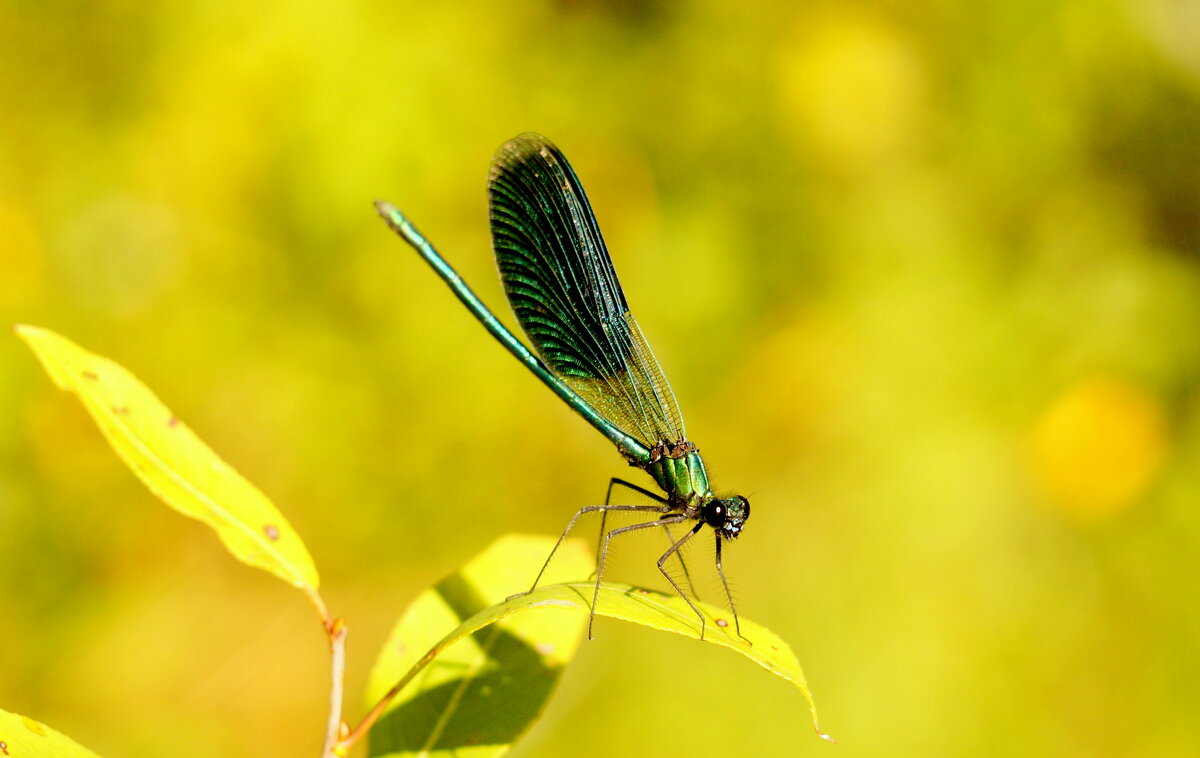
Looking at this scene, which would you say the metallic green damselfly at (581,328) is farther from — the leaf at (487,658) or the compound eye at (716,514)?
the leaf at (487,658)

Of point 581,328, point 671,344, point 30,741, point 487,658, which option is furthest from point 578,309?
point 671,344

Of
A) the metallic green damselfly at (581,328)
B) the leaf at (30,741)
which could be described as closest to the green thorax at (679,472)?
the metallic green damselfly at (581,328)

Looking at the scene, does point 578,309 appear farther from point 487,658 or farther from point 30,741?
point 30,741

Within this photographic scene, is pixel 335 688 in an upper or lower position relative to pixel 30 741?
lower

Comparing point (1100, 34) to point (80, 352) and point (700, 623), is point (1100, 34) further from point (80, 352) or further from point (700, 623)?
point (80, 352)

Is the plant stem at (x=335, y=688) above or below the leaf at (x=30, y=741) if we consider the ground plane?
below

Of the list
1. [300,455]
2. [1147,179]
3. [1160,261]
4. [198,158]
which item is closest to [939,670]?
[1160,261]

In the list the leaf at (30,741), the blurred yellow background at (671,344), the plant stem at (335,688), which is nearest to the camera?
the leaf at (30,741)
